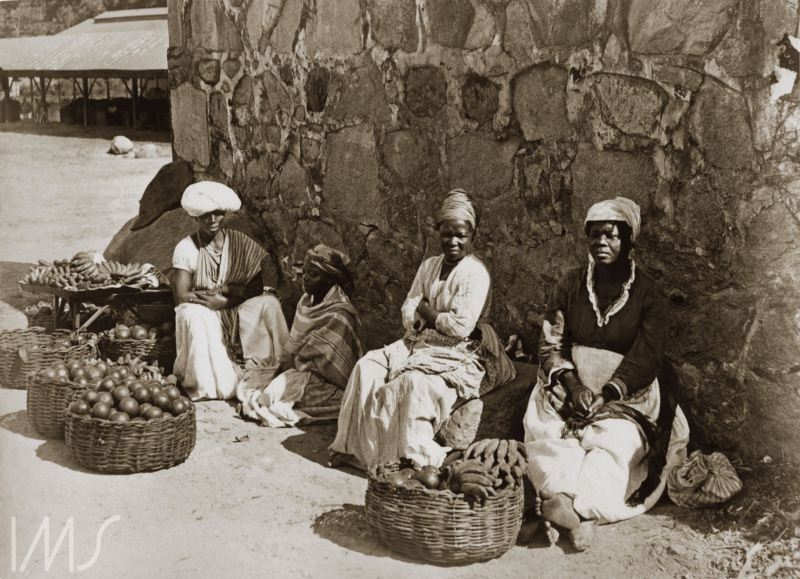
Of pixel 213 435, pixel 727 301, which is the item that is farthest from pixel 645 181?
pixel 213 435

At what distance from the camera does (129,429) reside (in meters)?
4.43

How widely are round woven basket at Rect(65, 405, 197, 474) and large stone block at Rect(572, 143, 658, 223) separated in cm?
252

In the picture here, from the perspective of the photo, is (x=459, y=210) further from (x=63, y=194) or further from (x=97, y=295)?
(x=63, y=194)

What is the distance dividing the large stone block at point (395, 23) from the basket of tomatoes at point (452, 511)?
3076mm

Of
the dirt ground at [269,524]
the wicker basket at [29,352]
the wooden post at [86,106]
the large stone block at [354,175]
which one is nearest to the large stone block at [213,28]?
the large stone block at [354,175]

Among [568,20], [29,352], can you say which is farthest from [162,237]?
[568,20]

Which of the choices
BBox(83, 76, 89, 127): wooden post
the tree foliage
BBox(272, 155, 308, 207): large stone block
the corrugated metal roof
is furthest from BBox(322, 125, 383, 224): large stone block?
the tree foliage

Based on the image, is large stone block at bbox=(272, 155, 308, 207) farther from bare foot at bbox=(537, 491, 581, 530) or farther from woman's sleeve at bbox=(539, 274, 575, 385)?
bare foot at bbox=(537, 491, 581, 530)

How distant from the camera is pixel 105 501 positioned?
4172 millimetres

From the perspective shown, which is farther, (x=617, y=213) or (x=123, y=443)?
(x=123, y=443)

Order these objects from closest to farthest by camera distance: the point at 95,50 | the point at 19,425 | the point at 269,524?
the point at 269,524 → the point at 19,425 → the point at 95,50

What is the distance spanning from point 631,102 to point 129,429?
3110 millimetres

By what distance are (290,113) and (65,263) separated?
6.81ft

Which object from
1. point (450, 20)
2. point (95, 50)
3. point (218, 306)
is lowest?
point (218, 306)
